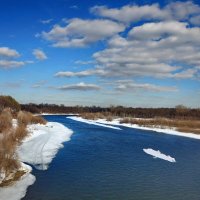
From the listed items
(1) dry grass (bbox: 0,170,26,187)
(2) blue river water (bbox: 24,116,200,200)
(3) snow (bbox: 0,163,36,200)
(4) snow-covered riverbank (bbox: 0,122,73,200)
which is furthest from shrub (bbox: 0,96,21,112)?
(3) snow (bbox: 0,163,36,200)

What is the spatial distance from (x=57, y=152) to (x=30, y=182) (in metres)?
9.11

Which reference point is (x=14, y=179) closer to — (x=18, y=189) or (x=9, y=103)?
(x=18, y=189)

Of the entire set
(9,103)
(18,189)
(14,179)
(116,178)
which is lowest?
(18,189)

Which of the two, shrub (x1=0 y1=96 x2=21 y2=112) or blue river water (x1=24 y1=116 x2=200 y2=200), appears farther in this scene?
shrub (x1=0 y1=96 x2=21 y2=112)

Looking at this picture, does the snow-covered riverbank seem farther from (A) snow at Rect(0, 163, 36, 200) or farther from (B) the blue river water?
(B) the blue river water

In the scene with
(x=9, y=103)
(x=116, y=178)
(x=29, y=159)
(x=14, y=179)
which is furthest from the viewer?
(x=9, y=103)

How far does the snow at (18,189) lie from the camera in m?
12.3

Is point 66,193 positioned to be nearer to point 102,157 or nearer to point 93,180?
point 93,180

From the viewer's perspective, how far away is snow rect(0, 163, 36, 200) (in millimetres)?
12320

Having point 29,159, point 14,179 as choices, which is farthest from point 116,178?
point 29,159

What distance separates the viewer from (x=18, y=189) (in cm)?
1329

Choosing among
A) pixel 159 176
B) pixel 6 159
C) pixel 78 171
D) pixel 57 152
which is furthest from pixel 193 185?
pixel 57 152

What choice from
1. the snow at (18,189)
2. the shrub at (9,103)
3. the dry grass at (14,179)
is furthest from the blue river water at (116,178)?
the shrub at (9,103)

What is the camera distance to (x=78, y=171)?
17203 mm
